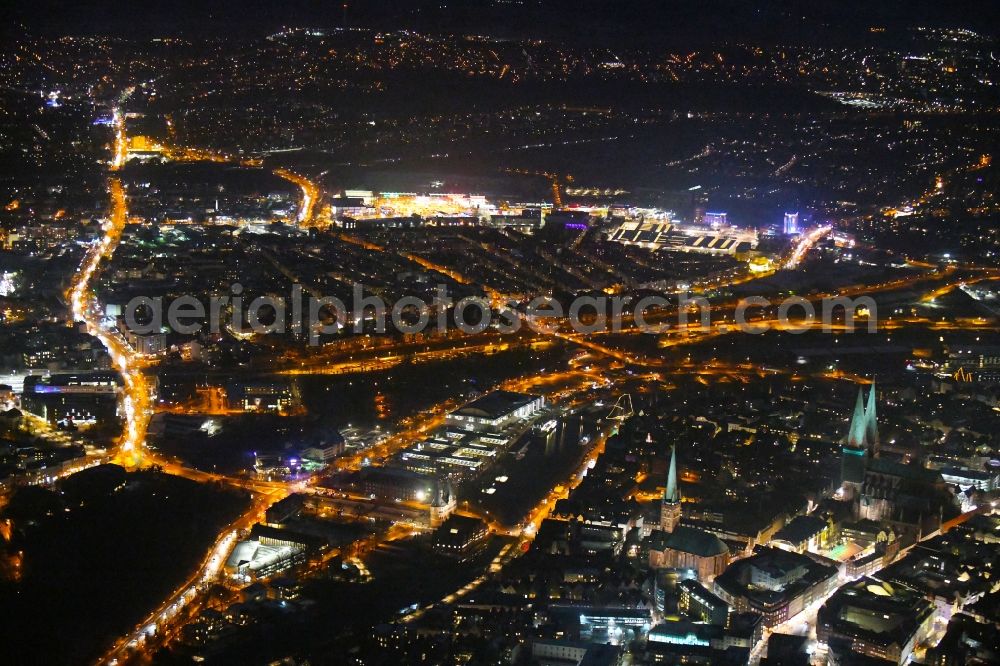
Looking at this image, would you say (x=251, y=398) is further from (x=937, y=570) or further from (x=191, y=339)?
(x=937, y=570)

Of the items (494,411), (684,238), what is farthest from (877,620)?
(684,238)

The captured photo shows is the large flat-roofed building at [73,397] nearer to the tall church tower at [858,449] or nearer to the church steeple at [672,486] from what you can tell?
the church steeple at [672,486]

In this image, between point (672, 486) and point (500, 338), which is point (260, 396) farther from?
point (672, 486)

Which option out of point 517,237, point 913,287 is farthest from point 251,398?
point 913,287

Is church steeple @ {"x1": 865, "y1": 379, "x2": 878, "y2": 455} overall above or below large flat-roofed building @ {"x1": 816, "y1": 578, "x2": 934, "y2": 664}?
→ above

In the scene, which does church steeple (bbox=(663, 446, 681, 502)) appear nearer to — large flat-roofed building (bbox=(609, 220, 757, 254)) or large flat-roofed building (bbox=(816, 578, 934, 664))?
large flat-roofed building (bbox=(816, 578, 934, 664))

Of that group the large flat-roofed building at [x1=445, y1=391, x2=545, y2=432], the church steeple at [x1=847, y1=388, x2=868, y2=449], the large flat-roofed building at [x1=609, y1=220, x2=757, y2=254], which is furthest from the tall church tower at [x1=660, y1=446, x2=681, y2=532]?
the large flat-roofed building at [x1=609, y1=220, x2=757, y2=254]
